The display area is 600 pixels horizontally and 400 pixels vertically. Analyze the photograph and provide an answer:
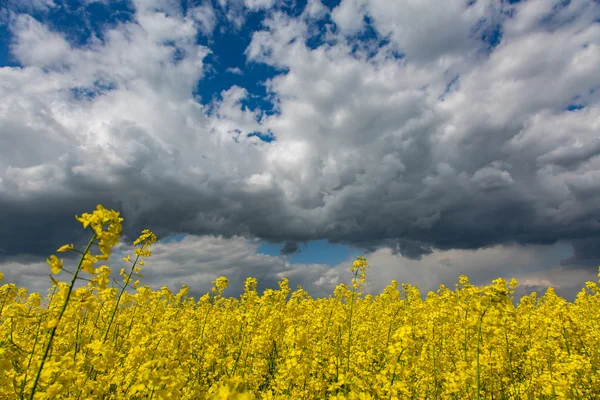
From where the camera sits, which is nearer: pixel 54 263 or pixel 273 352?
pixel 54 263

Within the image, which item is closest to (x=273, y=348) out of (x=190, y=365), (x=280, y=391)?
(x=190, y=365)

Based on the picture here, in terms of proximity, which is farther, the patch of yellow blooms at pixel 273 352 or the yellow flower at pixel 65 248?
the patch of yellow blooms at pixel 273 352

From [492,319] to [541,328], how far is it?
541cm

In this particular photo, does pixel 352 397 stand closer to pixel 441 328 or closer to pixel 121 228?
pixel 121 228

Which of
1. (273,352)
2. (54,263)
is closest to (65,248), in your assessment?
(54,263)

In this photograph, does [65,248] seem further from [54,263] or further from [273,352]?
[273,352]

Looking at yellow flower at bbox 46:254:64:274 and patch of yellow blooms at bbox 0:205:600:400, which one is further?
patch of yellow blooms at bbox 0:205:600:400

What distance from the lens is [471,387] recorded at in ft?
20.2

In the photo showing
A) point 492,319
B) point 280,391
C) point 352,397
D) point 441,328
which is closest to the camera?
point 352,397

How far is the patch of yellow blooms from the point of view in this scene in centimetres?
387

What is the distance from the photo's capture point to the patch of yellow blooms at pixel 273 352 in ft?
12.7

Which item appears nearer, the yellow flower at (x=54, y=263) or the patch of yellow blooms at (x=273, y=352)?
the yellow flower at (x=54, y=263)

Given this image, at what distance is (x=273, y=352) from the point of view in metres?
10.0

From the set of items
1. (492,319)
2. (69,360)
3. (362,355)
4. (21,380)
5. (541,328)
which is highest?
(541,328)
